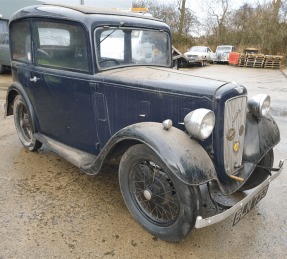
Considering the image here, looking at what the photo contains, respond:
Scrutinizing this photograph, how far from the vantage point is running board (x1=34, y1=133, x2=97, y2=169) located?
3088 mm

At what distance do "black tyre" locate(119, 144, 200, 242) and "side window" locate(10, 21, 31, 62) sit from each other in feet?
7.19

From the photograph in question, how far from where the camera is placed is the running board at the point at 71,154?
309 centimetres

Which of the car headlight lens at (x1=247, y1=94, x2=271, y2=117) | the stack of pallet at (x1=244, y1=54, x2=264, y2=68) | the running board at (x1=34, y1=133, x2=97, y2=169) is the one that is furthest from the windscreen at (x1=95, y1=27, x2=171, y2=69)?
the stack of pallet at (x1=244, y1=54, x2=264, y2=68)

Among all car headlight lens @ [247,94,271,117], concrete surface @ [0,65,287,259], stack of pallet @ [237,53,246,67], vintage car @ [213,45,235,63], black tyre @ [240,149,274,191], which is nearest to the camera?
concrete surface @ [0,65,287,259]

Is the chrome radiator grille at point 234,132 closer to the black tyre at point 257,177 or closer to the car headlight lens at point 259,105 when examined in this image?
the car headlight lens at point 259,105

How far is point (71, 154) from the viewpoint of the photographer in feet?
10.8

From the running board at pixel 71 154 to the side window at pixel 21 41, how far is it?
42.6 inches

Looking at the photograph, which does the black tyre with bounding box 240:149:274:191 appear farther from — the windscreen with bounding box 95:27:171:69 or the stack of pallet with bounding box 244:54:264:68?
the stack of pallet with bounding box 244:54:264:68

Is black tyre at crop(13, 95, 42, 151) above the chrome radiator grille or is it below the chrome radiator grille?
below

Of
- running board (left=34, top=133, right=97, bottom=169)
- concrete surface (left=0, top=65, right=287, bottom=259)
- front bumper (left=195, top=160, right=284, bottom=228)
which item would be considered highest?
front bumper (left=195, top=160, right=284, bottom=228)

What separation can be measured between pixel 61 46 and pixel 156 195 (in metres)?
1.96

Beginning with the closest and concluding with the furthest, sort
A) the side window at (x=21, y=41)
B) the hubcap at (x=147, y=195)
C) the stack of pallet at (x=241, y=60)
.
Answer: the hubcap at (x=147, y=195) → the side window at (x=21, y=41) → the stack of pallet at (x=241, y=60)

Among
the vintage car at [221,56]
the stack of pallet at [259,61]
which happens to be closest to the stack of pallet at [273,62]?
the stack of pallet at [259,61]

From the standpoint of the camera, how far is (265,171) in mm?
2951
